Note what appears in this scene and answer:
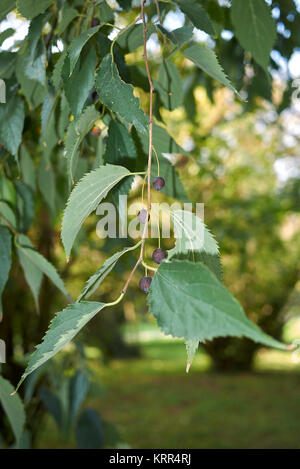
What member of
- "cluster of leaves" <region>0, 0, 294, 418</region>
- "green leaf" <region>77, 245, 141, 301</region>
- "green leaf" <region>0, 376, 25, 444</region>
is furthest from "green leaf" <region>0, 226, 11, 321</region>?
"green leaf" <region>77, 245, 141, 301</region>

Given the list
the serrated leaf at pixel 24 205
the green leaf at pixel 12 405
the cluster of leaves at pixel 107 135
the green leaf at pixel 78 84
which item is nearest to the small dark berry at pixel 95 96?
the cluster of leaves at pixel 107 135

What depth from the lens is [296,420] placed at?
5.13m

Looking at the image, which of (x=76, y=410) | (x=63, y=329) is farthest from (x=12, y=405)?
(x=76, y=410)

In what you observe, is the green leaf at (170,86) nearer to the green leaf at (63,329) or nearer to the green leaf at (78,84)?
the green leaf at (78,84)

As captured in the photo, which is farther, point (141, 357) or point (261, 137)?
point (141, 357)

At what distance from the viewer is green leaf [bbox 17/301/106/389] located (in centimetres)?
47

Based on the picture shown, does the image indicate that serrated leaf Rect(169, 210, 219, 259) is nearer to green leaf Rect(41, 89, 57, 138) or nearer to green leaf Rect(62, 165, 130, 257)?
green leaf Rect(62, 165, 130, 257)

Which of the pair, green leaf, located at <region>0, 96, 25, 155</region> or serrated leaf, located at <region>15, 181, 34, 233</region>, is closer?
green leaf, located at <region>0, 96, 25, 155</region>

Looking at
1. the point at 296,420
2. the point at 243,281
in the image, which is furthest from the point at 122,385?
the point at 296,420

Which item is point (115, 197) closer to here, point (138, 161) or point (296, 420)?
point (138, 161)

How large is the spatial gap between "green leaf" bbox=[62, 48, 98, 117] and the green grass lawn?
2.58 m

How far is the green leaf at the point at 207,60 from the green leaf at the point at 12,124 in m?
0.31
